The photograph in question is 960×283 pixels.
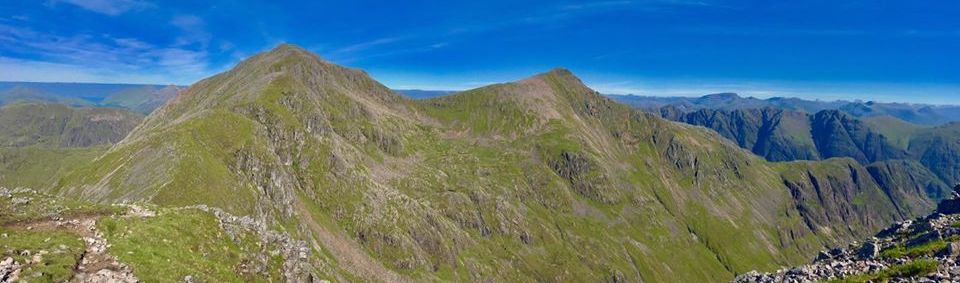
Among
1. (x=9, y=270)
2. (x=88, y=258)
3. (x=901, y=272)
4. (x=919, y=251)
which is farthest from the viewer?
(x=88, y=258)

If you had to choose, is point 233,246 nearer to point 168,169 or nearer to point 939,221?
point 939,221

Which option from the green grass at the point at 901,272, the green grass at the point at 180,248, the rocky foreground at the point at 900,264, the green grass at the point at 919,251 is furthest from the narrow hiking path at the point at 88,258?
the green grass at the point at 919,251

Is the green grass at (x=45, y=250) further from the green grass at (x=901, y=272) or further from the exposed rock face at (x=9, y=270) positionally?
the green grass at (x=901, y=272)

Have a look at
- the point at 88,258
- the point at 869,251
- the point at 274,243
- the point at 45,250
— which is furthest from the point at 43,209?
the point at 869,251

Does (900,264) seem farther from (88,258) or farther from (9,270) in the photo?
(9,270)

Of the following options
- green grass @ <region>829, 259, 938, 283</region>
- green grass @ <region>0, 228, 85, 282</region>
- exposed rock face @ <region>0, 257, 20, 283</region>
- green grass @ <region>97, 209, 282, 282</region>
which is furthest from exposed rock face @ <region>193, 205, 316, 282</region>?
green grass @ <region>829, 259, 938, 283</region>

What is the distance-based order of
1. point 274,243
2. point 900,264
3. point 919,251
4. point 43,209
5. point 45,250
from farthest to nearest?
point 274,243 < point 43,209 < point 45,250 < point 919,251 < point 900,264

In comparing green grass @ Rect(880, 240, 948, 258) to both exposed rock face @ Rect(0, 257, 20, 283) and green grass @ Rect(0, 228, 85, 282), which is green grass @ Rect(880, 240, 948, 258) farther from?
exposed rock face @ Rect(0, 257, 20, 283)
